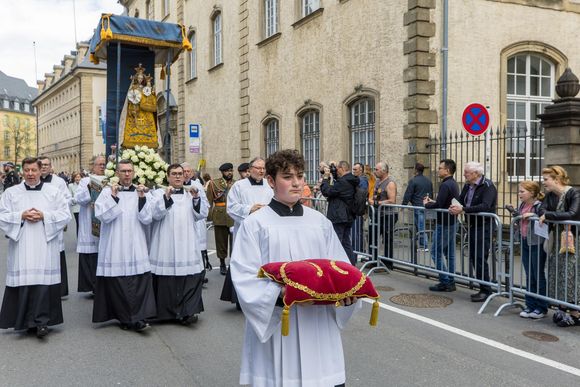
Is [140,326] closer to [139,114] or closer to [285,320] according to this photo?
[285,320]

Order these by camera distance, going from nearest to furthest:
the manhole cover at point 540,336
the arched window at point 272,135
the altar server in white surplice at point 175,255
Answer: the manhole cover at point 540,336, the altar server in white surplice at point 175,255, the arched window at point 272,135

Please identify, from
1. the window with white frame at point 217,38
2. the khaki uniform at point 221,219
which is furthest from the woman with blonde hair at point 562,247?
the window with white frame at point 217,38

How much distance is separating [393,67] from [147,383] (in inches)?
425

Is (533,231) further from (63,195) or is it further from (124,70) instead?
(124,70)

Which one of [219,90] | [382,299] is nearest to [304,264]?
[382,299]

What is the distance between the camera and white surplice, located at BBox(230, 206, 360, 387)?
3.11 meters

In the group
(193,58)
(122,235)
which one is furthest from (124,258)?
(193,58)

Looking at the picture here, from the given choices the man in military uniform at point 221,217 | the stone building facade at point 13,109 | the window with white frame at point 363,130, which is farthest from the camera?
the stone building facade at point 13,109

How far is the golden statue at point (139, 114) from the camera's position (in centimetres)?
1165

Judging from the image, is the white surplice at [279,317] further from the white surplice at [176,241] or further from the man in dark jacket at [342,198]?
the man in dark jacket at [342,198]

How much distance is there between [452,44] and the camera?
13594 mm

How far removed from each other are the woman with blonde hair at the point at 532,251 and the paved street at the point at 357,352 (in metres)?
0.18

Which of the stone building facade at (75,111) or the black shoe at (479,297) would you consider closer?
the black shoe at (479,297)

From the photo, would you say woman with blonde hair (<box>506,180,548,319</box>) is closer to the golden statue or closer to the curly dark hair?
the curly dark hair
